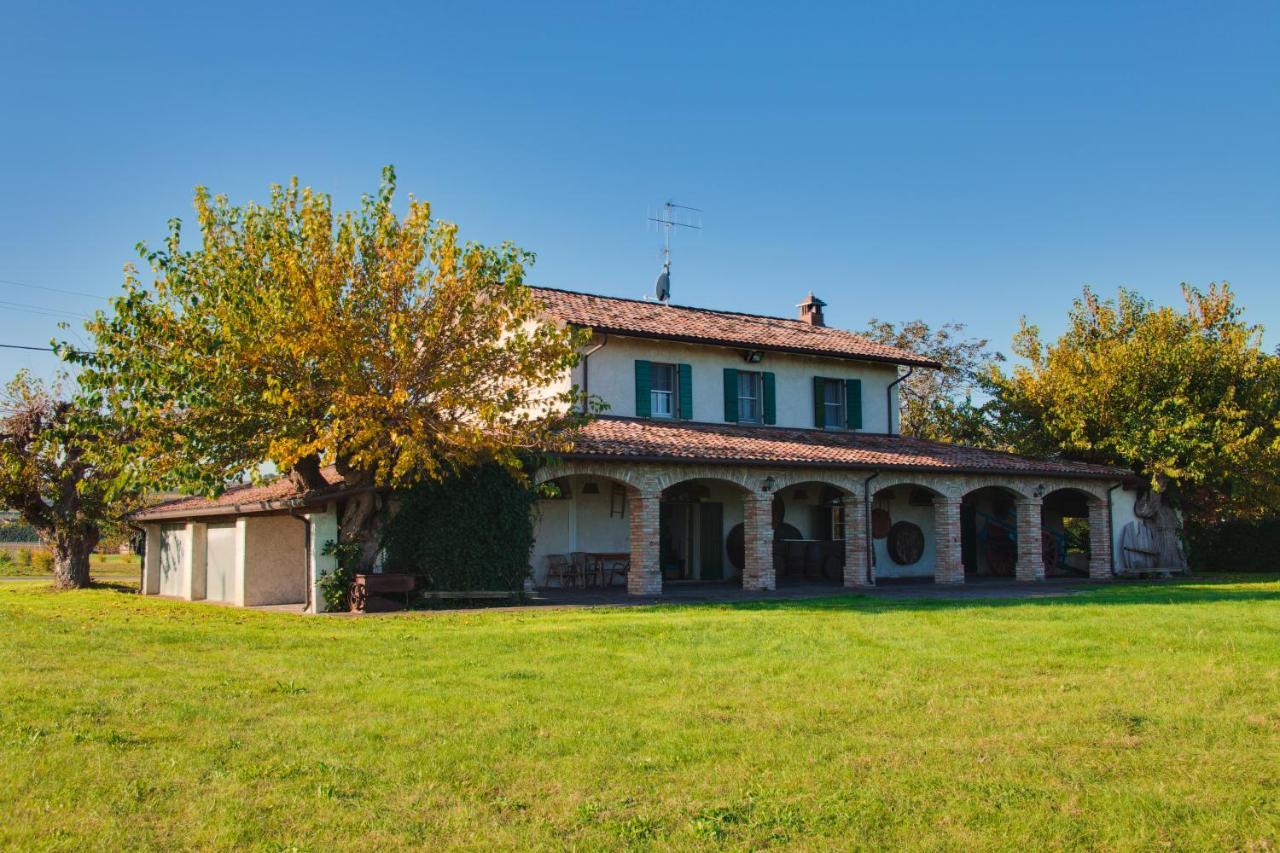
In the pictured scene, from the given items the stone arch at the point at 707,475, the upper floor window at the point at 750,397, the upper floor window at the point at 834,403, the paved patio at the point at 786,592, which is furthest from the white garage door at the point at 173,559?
the upper floor window at the point at 834,403

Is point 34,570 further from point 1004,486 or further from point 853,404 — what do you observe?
point 1004,486

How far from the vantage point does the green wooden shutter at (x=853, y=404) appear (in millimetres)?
25422

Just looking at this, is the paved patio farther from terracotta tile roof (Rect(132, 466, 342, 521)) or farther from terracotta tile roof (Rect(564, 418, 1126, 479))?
terracotta tile roof (Rect(132, 466, 342, 521))

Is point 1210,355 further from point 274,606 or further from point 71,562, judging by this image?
point 71,562

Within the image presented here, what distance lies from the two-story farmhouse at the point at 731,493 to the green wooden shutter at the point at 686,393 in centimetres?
4

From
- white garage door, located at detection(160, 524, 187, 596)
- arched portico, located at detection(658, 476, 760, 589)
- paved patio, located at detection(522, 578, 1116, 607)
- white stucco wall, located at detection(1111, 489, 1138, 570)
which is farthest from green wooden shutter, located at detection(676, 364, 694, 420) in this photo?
white garage door, located at detection(160, 524, 187, 596)

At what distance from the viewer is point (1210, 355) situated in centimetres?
2623

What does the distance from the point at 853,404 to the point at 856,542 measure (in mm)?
4565

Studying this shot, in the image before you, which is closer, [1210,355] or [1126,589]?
[1126,589]

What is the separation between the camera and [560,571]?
67.5 ft

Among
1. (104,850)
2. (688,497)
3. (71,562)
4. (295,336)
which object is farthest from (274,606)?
(104,850)

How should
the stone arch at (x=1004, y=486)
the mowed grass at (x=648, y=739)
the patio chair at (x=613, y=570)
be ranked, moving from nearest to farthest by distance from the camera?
the mowed grass at (x=648, y=739) → the patio chair at (x=613, y=570) → the stone arch at (x=1004, y=486)

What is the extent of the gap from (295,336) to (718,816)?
11.9 metres

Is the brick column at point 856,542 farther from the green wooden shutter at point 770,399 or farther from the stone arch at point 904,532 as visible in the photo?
the green wooden shutter at point 770,399
